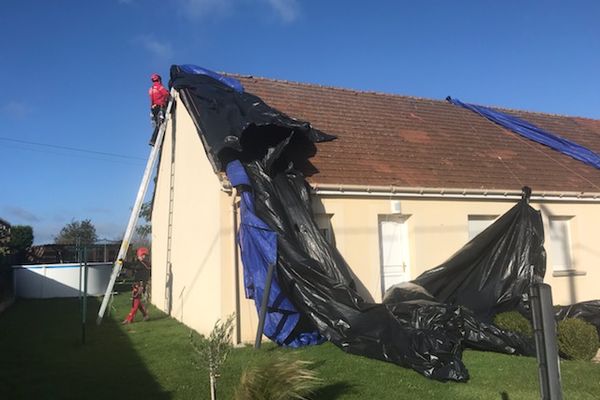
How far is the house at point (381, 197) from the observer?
1027 centimetres

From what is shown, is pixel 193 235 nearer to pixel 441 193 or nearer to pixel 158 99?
pixel 158 99

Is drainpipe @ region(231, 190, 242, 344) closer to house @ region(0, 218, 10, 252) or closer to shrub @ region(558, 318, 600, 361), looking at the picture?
Result: shrub @ region(558, 318, 600, 361)

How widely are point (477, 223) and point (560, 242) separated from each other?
8.01 feet

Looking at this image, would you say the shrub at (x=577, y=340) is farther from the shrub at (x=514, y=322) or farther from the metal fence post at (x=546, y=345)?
the metal fence post at (x=546, y=345)

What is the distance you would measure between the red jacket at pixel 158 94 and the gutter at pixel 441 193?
6198mm

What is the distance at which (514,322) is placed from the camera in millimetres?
9047

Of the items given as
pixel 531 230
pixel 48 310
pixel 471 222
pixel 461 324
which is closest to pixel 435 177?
pixel 471 222

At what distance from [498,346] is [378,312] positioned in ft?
6.83

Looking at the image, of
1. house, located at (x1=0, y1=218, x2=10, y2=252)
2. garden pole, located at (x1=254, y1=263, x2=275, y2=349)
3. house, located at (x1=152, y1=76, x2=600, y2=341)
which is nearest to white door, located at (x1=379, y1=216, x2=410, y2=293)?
house, located at (x1=152, y1=76, x2=600, y2=341)

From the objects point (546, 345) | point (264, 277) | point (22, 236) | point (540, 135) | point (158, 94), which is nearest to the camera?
point (546, 345)

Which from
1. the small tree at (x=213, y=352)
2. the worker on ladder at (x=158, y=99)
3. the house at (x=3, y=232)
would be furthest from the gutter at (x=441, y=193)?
the house at (x=3, y=232)

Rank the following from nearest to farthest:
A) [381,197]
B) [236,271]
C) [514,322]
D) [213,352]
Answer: [213,352] < [514,322] < [236,271] < [381,197]

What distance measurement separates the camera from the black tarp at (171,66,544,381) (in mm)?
7461

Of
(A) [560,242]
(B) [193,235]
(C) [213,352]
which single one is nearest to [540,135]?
(A) [560,242]
